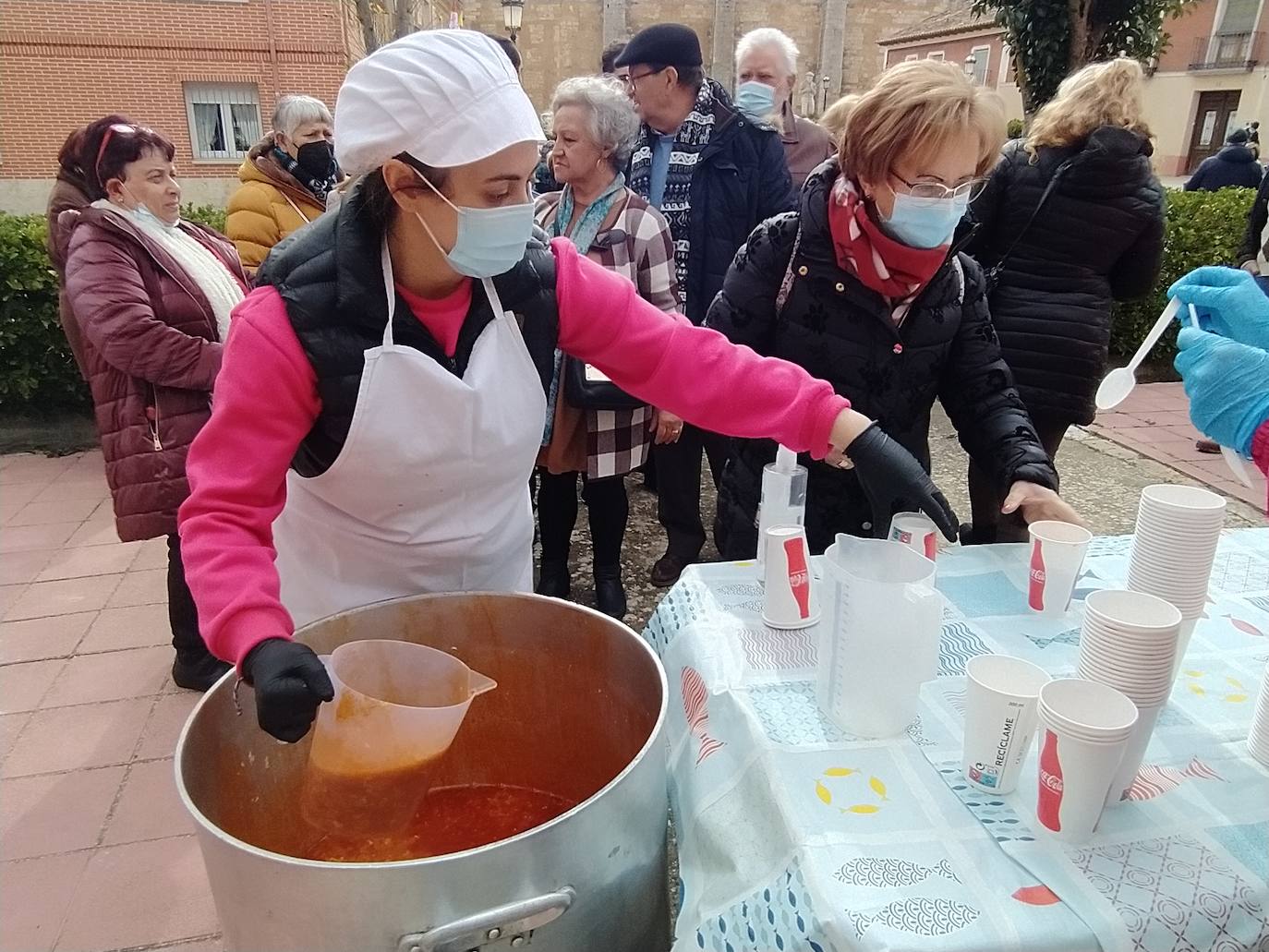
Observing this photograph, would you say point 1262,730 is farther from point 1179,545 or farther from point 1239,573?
point 1239,573

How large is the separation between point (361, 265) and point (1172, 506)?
4.20 ft

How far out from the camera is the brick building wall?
13938mm

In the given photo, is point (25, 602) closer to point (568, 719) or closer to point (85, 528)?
point (85, 528)

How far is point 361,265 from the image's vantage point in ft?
4.37

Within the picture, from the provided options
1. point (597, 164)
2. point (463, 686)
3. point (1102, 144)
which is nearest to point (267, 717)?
point (463, 686)

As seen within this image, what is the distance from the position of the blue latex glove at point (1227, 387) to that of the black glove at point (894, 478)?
38 cm

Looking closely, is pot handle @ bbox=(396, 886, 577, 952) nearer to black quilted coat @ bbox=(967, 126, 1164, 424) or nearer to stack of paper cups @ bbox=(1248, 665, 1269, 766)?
stack of paper cups @ bbox=(1248, 665, 1269, 766)

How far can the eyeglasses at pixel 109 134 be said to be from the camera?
2.66m

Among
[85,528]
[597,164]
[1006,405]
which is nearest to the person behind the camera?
[1006,405]

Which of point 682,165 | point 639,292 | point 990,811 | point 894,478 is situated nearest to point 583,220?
point 639,292

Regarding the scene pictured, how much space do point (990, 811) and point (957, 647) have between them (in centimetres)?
41

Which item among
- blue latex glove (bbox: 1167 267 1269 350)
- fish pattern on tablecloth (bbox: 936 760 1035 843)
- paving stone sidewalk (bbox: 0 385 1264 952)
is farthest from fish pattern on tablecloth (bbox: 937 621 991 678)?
paving stone sidewalk (bbox: 0 385 1264 952)

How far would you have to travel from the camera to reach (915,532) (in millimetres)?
1435

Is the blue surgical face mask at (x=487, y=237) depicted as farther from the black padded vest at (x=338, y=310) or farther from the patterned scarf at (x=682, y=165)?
the patterned scarf at (x=682, y=165)
